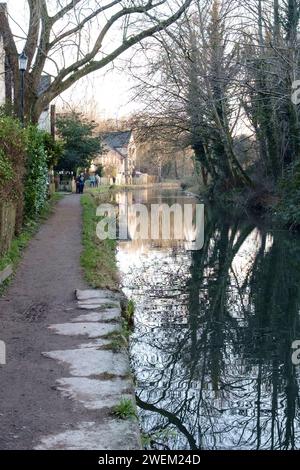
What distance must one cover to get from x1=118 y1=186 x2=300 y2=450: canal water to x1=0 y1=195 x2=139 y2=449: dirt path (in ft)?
3.19

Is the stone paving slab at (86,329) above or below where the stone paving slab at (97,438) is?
above

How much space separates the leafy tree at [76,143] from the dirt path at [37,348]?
28.7 m

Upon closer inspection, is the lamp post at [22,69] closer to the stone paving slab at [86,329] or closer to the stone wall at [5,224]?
the stone wall at [5,224]

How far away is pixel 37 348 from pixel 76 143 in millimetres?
36089

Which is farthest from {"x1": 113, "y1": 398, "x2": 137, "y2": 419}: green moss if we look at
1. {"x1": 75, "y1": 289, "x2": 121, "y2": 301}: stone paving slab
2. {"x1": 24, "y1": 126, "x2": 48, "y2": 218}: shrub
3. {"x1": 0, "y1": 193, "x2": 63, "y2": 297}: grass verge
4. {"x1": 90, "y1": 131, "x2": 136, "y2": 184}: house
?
{"x1": 90, "y1": 131, "x2": 136, "y2": 184}: house

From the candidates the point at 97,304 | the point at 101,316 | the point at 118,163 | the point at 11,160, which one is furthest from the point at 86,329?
the point at 118,163

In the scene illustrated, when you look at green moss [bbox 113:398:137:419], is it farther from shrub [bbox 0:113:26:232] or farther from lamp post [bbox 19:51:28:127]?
lamp post [bbox 19:51:28:127]

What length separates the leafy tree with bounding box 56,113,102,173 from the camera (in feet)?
137

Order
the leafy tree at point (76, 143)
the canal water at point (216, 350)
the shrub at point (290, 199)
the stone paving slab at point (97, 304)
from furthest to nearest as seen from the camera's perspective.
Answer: the leafy tree at point (76, 143) < the shrub at point (290, 199) < the stone paving slab at point (97, 304) < the canal water at point (216, 350)

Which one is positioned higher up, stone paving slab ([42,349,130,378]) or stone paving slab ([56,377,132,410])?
stone paving slab ([42,349,130,378])

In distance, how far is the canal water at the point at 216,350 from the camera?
233 inches

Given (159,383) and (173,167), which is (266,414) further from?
(173,167)

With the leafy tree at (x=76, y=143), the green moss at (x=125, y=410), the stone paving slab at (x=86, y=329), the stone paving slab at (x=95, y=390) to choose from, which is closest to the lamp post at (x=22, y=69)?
the stone paving slab at (x=86, y=329)

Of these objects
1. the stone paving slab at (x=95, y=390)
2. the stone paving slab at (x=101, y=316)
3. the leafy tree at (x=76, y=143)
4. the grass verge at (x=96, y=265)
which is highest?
the leafy tree at (x=76, y=143)
